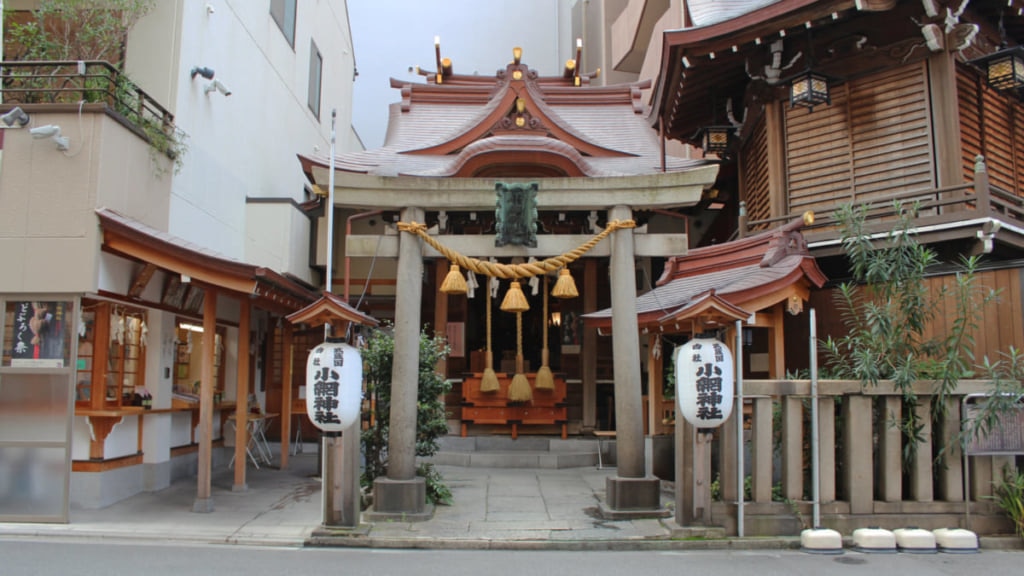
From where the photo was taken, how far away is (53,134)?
994 centimetres

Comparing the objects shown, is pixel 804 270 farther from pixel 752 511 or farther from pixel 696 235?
pixel 696 235

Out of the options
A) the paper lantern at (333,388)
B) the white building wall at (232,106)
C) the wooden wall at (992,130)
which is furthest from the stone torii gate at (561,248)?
the wooden wall at (992,130)

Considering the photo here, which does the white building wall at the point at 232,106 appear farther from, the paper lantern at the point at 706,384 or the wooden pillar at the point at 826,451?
the wooden pillar at the point at 826,451

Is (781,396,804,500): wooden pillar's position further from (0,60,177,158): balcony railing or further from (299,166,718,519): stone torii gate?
(0,60,177,158): balcony railing

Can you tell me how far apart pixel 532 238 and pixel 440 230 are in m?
1.70

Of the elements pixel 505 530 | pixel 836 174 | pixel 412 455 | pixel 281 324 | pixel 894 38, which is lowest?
pixel 505 530

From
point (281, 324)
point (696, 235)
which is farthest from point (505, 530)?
point (696, 235)

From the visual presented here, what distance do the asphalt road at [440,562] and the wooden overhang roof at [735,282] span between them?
9.76ft

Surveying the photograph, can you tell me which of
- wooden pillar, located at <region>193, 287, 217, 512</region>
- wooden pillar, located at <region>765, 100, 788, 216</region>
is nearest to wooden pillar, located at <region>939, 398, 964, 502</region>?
wooden pillar, located at <region>765, 100, 788, 216</region>

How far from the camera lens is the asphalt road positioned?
7625 millimetres

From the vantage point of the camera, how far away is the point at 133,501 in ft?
35.6

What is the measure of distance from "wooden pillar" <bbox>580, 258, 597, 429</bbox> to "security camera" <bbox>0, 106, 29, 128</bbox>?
37.1 ft

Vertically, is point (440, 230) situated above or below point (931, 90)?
below

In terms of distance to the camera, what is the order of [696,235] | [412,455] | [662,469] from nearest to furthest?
1. [412,455]
2. [662,469]
3. [696,235]
